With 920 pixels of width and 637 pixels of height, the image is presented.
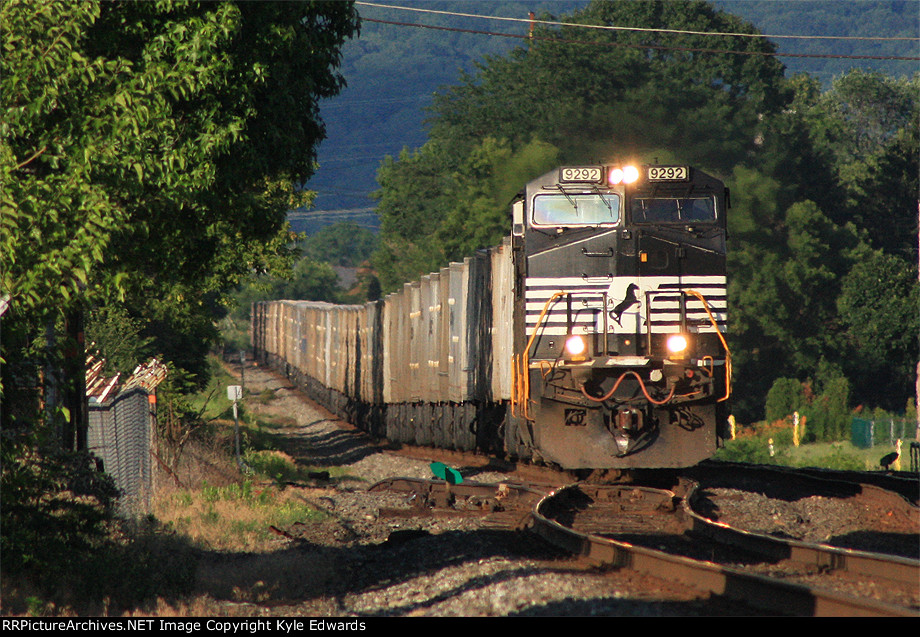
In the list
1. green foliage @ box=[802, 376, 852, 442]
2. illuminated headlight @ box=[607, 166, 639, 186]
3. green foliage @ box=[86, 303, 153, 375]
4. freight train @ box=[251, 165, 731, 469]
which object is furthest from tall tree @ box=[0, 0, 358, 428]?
green foliage @ box=[802, 376, 852, 442]

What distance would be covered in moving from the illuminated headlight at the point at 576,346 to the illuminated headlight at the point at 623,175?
222 centimetres

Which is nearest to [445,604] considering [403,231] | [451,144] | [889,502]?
[889,502]

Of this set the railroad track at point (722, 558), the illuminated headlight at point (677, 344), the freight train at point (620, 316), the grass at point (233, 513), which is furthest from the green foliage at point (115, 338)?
the illuminated headlight at point (677, 344)

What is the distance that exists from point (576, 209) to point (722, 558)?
17.9 feet

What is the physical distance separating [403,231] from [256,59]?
72.4 meters

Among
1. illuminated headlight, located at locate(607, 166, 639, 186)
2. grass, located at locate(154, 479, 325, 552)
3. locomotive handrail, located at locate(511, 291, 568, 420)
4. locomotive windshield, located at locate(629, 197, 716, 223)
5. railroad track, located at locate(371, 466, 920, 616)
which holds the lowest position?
grass, located at locate(154, 479, 325, 552)

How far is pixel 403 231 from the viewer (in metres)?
81.8

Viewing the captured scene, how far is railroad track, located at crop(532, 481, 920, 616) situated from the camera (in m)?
6.95

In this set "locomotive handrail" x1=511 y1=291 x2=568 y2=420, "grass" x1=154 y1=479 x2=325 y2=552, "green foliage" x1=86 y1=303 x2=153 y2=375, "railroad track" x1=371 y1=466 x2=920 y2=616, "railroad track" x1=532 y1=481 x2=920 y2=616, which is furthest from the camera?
"green foliage" x1=86 y1=303 x2=153 y2=375

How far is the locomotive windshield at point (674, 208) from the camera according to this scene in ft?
43.0

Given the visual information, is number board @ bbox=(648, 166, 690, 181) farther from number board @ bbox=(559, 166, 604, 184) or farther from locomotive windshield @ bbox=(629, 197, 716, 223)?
number board @ bbox=(559, 166, 604, 184)

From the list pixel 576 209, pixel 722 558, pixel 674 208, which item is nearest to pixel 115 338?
pixel 576 209

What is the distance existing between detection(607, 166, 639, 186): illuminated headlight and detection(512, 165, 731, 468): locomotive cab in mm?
14

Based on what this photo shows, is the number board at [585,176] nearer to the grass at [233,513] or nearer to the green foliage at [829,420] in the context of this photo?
the grass at [233,513]
